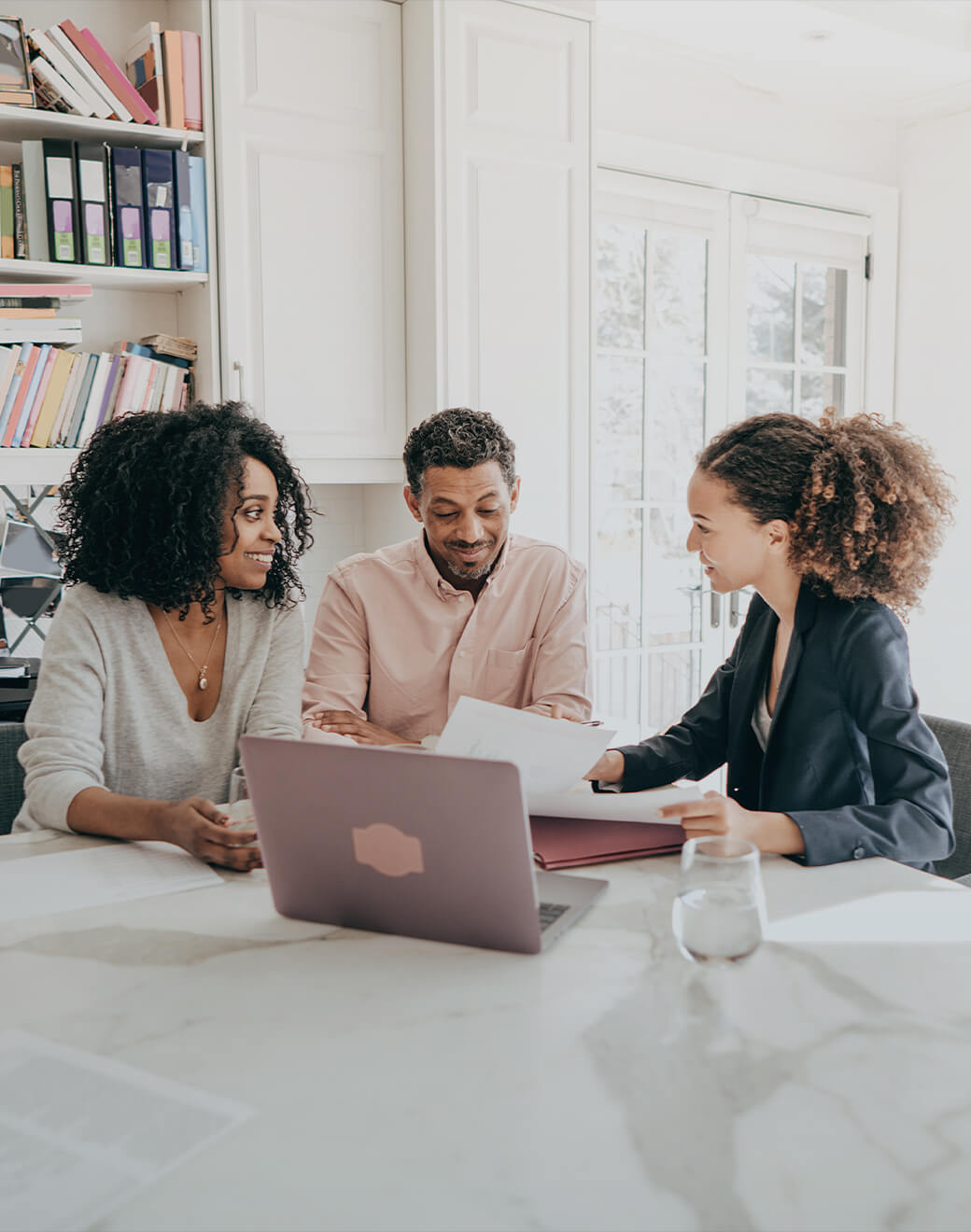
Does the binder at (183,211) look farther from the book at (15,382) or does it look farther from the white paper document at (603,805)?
the white paper document at (603,805)

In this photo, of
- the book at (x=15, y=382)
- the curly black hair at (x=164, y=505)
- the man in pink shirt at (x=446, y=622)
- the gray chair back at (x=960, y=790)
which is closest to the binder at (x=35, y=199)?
the book at (x=15, y=382)

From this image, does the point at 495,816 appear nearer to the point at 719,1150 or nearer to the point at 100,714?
the point at 719,1150

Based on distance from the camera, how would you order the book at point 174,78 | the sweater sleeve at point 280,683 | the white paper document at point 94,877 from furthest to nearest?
the book at point 174,78, the sweater sleeve at point 280,683, the white paper document at point 94,877

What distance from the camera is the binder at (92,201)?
8.28 feet

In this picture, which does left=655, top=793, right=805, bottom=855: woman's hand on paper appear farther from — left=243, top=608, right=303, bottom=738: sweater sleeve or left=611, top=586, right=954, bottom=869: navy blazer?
Result: left=243, top=608, right=303, bottom=738: sweater sleeve

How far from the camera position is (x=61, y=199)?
2.51 m

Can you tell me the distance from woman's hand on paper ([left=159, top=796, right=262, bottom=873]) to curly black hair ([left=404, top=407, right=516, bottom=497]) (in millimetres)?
921

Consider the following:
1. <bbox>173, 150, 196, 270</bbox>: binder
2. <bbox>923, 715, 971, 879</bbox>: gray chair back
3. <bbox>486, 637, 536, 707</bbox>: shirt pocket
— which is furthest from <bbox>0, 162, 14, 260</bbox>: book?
<bbox>923, 715, 971, 879</bbox>: gray chair back

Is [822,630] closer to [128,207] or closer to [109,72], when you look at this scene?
[128,207]

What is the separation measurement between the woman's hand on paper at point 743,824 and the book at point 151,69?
2.20 m

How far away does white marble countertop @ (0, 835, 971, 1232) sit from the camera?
64 cm

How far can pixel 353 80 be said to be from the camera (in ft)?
9.16

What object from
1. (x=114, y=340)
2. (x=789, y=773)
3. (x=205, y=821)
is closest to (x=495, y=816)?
(x=205, y=821)

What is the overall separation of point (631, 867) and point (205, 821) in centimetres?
49
